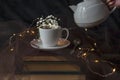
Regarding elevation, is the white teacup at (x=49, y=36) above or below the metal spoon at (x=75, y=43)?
above

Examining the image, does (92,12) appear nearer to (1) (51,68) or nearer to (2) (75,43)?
(2) (75,43)

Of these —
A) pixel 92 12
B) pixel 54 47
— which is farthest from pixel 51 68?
pixel 92 12

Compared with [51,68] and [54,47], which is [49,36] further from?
[51,68]

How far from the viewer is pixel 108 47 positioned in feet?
3.80

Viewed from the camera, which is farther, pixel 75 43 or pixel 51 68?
pixel 75 43

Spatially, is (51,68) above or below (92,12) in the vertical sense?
below

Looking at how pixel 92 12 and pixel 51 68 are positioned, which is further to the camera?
pixel 92 12

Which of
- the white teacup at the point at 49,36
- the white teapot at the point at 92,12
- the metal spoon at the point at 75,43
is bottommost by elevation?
the metal spoon at the point at 75,43

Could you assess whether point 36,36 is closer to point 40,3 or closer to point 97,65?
point 97,65

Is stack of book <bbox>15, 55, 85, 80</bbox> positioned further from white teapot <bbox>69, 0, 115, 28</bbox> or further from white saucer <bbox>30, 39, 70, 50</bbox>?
white teapot <bbox>69, 0, 115, 28</bbox>

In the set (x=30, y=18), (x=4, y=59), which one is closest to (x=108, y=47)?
(x=4, y=59)

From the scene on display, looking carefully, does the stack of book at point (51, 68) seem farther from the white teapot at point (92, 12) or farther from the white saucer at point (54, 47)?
the white teapot at point (92, 12)

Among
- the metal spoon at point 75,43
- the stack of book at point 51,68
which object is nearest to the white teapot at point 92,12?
the metal spoon at point 75,43

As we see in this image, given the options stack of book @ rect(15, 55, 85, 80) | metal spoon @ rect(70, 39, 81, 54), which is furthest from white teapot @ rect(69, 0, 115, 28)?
stack of book @ rect(15, 55, 85, 80)
